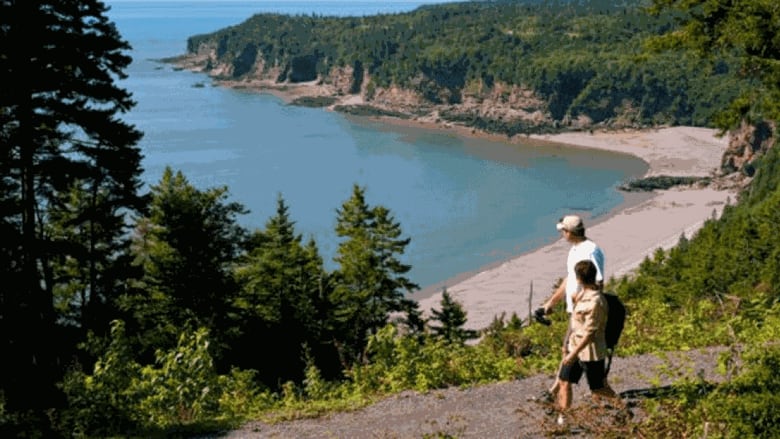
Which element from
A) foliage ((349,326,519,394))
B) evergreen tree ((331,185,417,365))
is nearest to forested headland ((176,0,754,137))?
evergreen tree ((331,185,417,365))

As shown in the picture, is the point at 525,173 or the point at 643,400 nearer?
the point at 643,400

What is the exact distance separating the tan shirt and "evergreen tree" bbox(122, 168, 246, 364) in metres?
16.3

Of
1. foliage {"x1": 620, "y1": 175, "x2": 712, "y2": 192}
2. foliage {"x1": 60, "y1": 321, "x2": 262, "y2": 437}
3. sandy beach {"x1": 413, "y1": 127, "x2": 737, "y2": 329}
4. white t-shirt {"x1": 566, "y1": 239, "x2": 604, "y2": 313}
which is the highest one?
white t-shirt {"x1": 566, "y1": 239, "x2": 604, "y2": 313}

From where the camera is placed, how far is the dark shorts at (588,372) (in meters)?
7.95

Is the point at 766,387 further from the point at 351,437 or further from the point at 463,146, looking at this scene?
the point at 463,146

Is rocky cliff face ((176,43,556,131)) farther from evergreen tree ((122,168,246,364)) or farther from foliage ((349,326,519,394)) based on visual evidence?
foliage ((349,326,519,394))

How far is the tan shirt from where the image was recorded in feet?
25.4

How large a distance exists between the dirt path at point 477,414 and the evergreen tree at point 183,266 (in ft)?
44.3

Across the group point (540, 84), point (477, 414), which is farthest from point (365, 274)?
point (540, 84)

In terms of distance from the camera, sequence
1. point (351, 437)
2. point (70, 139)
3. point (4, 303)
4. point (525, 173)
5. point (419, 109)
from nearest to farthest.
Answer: point (351, 437) → point (4, 303) → point (70, 139) → point (525, 173) → point (419, 109)

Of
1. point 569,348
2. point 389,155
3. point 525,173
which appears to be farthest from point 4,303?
point 389,155

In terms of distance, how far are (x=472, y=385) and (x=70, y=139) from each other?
33.6 feet

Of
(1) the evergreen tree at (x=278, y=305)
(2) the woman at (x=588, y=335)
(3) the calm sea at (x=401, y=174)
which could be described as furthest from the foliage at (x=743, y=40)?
(3) the calm sea at (x=401, y=174)

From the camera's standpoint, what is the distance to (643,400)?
8594 millimetres
